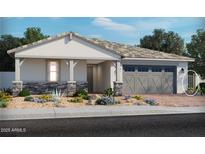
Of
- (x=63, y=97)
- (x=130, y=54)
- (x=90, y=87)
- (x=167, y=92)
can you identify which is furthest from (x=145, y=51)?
(x=63, y=97)

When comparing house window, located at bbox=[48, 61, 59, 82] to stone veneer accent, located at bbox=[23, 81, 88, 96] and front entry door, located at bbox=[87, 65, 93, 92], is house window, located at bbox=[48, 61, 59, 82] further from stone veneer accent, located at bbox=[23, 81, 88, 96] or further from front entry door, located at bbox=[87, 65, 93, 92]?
front entry door, located at bbox=[87, 65, 93, 92]

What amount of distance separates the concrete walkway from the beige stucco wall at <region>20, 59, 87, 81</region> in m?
2.22

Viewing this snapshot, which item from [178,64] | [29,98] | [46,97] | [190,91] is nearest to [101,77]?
[46,97]

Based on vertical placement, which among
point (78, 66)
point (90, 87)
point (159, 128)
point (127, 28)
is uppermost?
point (127, 28)

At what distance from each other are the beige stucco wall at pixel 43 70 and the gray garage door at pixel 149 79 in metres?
1.99

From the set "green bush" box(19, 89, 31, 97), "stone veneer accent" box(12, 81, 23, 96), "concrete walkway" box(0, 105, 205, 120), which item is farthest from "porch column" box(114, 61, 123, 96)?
"stone veneer accent" box(12, 81, 23, 96)

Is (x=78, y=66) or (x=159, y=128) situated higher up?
(x=78, y=66)

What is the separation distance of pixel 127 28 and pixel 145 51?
6.19 meters

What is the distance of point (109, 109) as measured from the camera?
13.3 metres

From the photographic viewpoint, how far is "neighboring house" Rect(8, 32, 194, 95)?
593 inches

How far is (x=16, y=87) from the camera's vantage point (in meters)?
13.8

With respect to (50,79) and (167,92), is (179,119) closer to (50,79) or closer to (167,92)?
(167,92)

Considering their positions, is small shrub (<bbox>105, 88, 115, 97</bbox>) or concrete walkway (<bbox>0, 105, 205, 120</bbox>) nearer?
concrete walkway (<bbox>0, 105, 205, 120</bbox>)

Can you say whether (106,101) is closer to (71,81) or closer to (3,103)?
(71,81)
